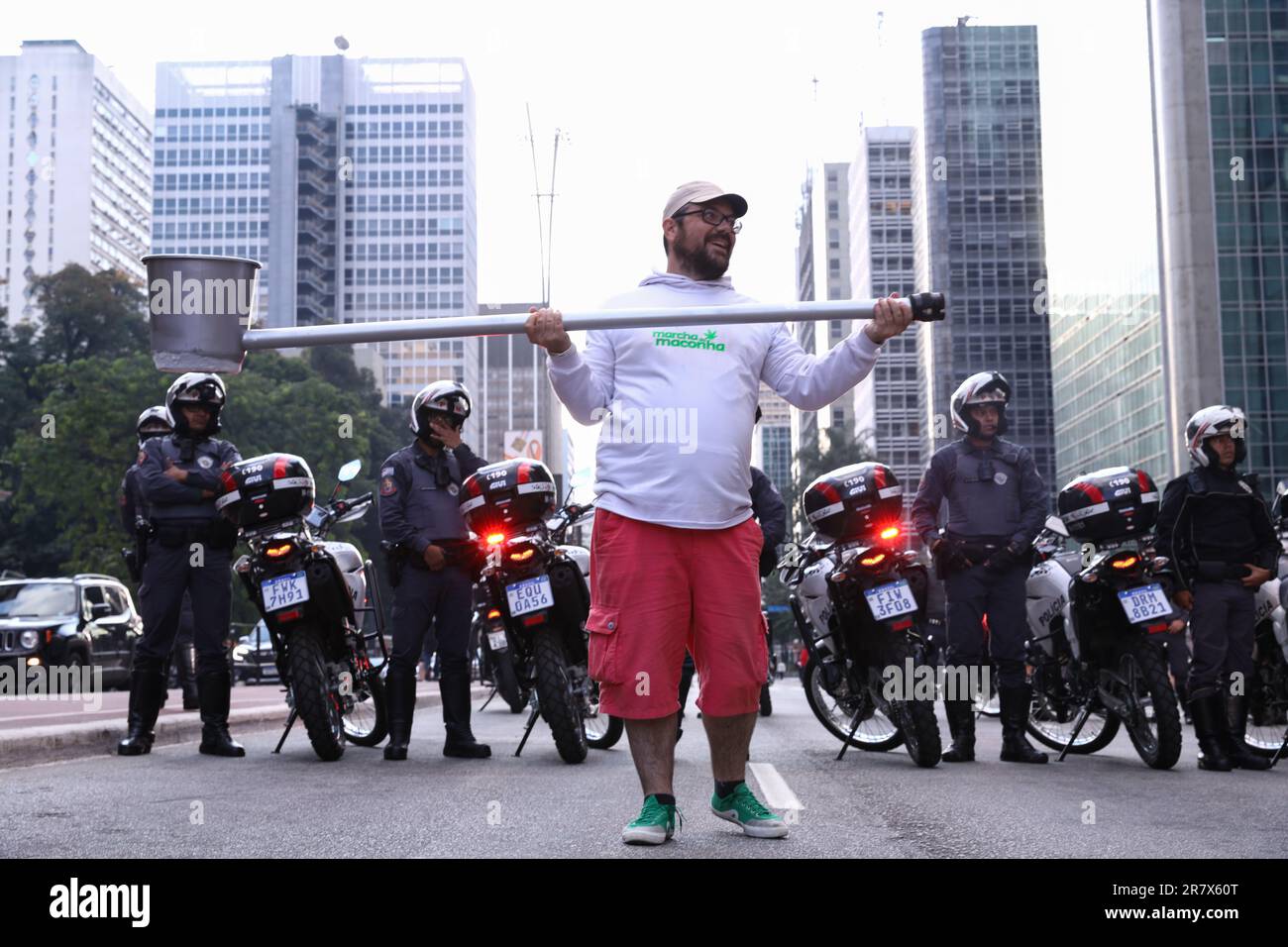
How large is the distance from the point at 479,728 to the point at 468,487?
343cm

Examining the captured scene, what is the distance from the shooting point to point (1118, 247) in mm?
81312

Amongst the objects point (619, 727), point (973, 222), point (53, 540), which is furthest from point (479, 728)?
point (973, 222)

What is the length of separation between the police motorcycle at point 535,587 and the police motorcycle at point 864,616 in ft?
4.38

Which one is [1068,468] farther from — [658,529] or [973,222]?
[658,529]

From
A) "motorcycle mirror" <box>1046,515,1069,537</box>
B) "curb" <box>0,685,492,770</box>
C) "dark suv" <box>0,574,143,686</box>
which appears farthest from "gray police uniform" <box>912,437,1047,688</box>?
"dark suv" <box>0,574,143,686</box>

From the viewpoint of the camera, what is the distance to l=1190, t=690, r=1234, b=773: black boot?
859 cm

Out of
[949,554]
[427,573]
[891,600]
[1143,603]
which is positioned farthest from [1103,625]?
[427,573]

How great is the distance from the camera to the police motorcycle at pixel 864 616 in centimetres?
847

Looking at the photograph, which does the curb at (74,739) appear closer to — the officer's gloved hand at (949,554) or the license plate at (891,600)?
the license plate at (891,600)

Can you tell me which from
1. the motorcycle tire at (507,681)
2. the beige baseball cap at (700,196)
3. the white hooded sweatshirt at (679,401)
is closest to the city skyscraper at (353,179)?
the motorcycle tire at (507,681)

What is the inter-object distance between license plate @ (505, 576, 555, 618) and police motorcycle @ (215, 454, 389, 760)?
829mm

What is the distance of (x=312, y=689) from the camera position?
813 centimetres

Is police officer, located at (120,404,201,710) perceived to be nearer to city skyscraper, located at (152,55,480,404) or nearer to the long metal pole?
the long metal pole
